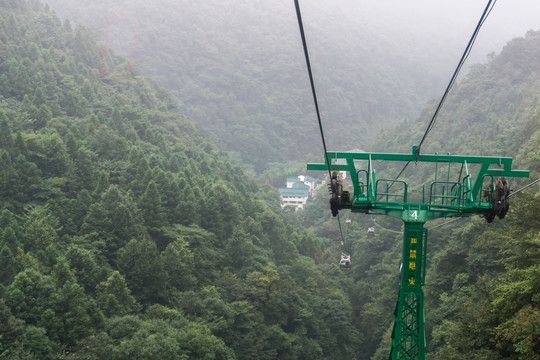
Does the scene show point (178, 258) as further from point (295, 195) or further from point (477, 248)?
point (295, 195)

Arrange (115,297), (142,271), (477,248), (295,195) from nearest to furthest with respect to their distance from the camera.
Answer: (115,297), (477,248), (142,271), (295,195)

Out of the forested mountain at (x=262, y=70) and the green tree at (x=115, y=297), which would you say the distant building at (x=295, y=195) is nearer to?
the forested mountain at (x=262, y=70)

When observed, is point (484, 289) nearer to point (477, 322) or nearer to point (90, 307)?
point (477, 322)

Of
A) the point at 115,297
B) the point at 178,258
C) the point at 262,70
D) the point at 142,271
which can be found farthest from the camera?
the point at 262,70

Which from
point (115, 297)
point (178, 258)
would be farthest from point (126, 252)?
point (115, 297)

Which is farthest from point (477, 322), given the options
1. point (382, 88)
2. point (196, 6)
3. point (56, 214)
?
point (196, 6)

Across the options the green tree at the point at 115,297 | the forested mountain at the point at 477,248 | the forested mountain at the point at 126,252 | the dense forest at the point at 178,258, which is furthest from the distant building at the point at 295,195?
the green tree at the point at 115,297

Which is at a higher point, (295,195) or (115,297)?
(295,195)
